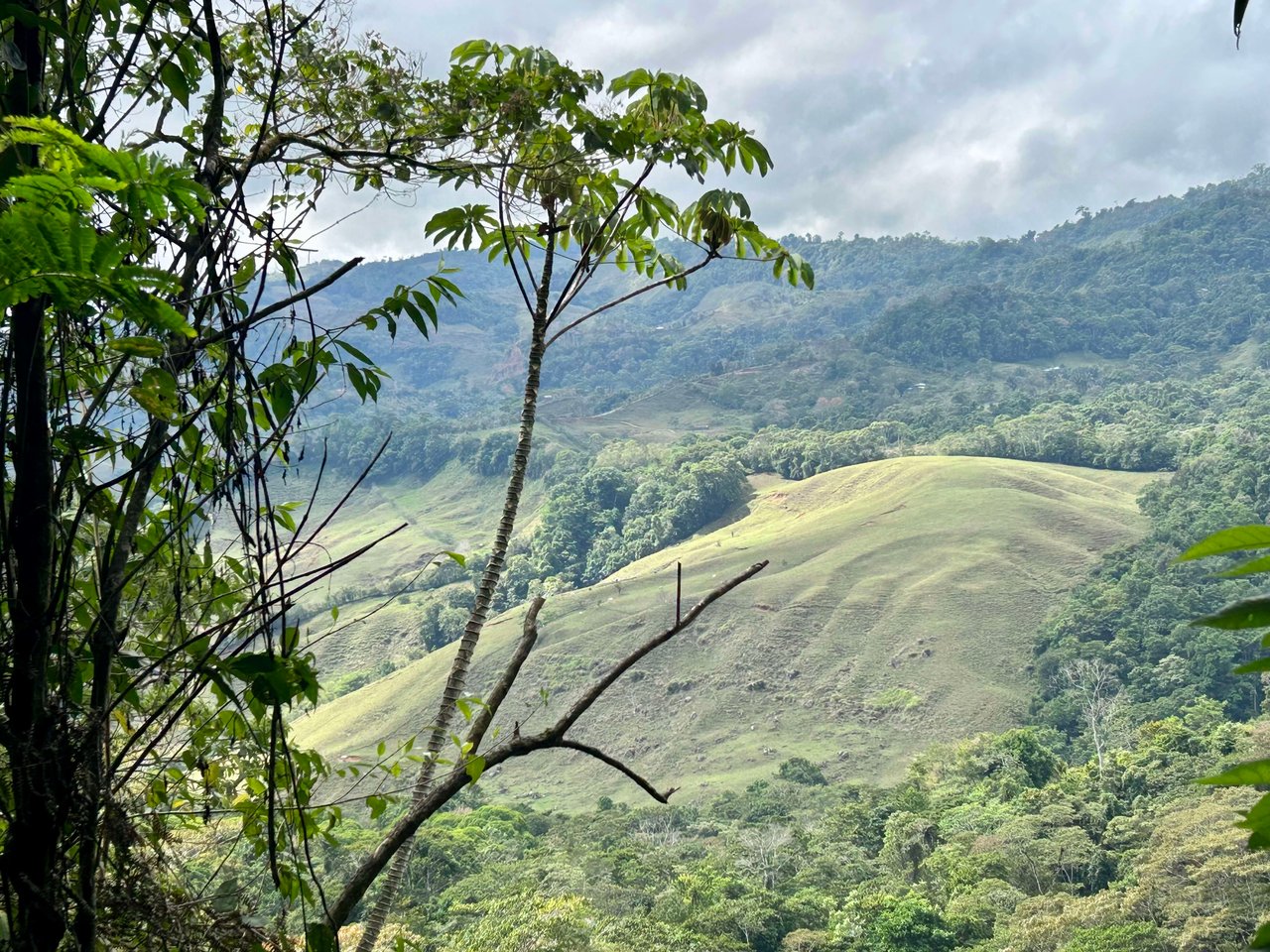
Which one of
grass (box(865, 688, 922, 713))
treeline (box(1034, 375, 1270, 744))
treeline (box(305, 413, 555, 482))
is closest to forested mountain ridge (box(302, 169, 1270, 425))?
treeline (box(305, 413, 555, 482))

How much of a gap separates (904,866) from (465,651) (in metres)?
30.8

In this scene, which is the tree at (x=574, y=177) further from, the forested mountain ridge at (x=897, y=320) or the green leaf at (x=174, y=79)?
the forested mountain ridge at (x=897, y=320)

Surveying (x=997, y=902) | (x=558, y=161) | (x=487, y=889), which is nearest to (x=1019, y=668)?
(x=997, y=902)

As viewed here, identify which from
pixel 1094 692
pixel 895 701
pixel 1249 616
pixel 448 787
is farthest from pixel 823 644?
pixel 1249 616

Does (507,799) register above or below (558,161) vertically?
below

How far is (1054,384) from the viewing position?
339ft

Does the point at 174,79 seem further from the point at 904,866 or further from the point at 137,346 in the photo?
the point at 904,866

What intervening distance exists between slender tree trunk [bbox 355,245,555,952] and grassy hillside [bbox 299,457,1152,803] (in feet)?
135

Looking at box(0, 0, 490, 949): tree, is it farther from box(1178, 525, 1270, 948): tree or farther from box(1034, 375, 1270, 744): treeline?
box(1034, 375, 1270, 744): treeline

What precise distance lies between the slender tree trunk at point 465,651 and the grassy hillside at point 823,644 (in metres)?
41.1

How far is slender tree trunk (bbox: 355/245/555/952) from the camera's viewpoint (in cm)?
158

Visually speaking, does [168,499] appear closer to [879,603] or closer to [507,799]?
[507,799]

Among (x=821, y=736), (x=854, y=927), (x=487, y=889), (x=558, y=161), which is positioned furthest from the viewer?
(x=821, y=736)

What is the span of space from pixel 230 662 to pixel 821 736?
49.7 meters
